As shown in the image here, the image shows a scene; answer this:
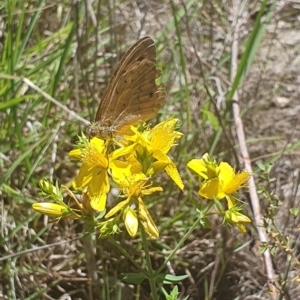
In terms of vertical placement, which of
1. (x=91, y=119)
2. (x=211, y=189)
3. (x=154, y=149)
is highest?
(x=154, y=149)

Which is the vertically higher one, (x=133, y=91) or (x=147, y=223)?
(x=133, y=91)

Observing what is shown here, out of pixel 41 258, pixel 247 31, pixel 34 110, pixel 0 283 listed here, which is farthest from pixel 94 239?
pixel 247 31

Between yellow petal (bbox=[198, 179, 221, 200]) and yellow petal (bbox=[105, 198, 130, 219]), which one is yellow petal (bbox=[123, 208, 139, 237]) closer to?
yellow petal (bbox=[105, 198, 130, 219])

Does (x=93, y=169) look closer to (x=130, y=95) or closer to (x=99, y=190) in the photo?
(x=99, y=190)

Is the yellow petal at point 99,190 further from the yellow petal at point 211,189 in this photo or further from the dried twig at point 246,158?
the dried twig at point 246,158

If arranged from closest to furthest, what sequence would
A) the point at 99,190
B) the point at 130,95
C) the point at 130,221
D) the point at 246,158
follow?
the point at 130,221, the point at 99,190, the point at 130,95, the point at 246,158

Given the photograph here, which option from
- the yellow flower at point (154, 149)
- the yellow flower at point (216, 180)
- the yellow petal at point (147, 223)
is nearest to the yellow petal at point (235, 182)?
the yellow flower at point (216, 180)

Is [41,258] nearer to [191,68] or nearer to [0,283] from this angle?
[0,283]

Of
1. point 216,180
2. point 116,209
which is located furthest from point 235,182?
point 116,209
